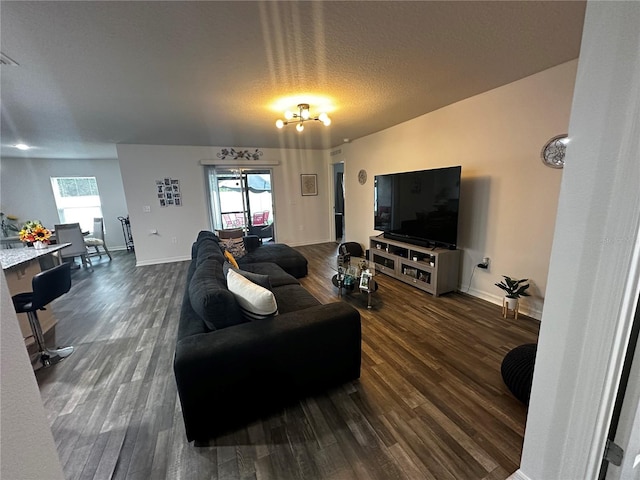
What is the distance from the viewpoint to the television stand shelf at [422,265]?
336cm

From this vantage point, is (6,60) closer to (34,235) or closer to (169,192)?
(34,235)

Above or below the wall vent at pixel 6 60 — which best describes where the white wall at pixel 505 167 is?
below

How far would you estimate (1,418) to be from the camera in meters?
0.52

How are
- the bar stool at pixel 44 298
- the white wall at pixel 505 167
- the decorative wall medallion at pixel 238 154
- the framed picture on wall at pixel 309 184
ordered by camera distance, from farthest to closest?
the framed picture on wall at pixel 309 184 < the decorative wall medallion at pixel 238 154 < the white wall at pixel 505 167 < the bar stool at pixel 44 298

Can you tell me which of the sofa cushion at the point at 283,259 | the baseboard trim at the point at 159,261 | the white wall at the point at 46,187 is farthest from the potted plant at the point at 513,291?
the white wall at the point at 46,187

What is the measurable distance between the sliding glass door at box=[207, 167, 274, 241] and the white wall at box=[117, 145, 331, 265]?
17cm

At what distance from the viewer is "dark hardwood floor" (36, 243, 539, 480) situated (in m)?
1.38

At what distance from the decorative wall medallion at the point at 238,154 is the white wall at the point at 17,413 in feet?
18.6

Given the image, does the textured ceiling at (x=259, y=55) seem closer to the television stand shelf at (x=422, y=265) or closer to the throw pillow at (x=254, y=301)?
the throw pillow at (x=254, y=301)

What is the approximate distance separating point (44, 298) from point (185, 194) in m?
3.74

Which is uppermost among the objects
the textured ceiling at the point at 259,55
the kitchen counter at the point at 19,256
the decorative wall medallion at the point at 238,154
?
the textured ceiling at the point at 259,55

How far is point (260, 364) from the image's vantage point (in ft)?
5.20

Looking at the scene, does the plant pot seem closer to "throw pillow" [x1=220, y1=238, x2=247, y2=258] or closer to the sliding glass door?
"throw pillow" [x1=220, y1=238, x2=247, y2=258]

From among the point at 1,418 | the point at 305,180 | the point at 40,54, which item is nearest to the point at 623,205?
the point at 1,418
